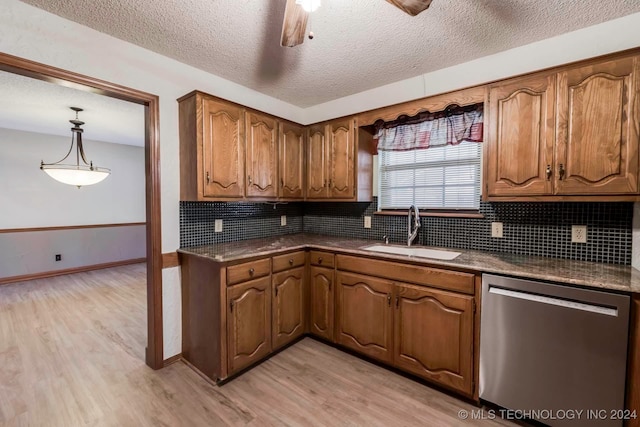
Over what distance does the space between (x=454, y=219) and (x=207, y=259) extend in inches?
78.0

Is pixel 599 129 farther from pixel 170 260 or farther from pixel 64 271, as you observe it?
pixel 64 271

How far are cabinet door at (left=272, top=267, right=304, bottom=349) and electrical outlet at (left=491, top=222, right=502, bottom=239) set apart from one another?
1586 mm

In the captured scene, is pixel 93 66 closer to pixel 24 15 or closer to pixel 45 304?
pixel 24 15

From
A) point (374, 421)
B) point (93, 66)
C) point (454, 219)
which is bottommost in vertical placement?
point (374, 421)

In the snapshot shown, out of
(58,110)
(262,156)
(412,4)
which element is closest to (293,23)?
(412,4)

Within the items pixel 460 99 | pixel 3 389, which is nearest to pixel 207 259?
pixel 3 389

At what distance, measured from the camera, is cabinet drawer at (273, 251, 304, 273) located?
2.27 m

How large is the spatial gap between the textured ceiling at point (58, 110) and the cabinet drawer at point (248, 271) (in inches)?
97.6

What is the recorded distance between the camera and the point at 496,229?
7.06 ft

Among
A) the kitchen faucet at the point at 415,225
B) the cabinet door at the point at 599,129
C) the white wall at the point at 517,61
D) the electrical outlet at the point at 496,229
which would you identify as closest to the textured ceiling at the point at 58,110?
the white wall at the point at 517,61

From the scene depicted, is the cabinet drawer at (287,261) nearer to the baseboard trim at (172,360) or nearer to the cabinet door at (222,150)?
the cabinet door at (222,150)

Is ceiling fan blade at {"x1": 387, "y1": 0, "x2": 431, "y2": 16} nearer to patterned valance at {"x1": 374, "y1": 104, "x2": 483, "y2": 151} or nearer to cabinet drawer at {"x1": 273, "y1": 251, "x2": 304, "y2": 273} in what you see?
patterned valance at {"x1": 374, "y1": 104, "x2": 483, "y2": 151}

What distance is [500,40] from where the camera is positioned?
6.38ft

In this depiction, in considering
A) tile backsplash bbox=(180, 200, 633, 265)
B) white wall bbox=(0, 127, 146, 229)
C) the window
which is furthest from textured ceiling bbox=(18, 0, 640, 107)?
white wall bbox=(0, 127, 146, 229)
